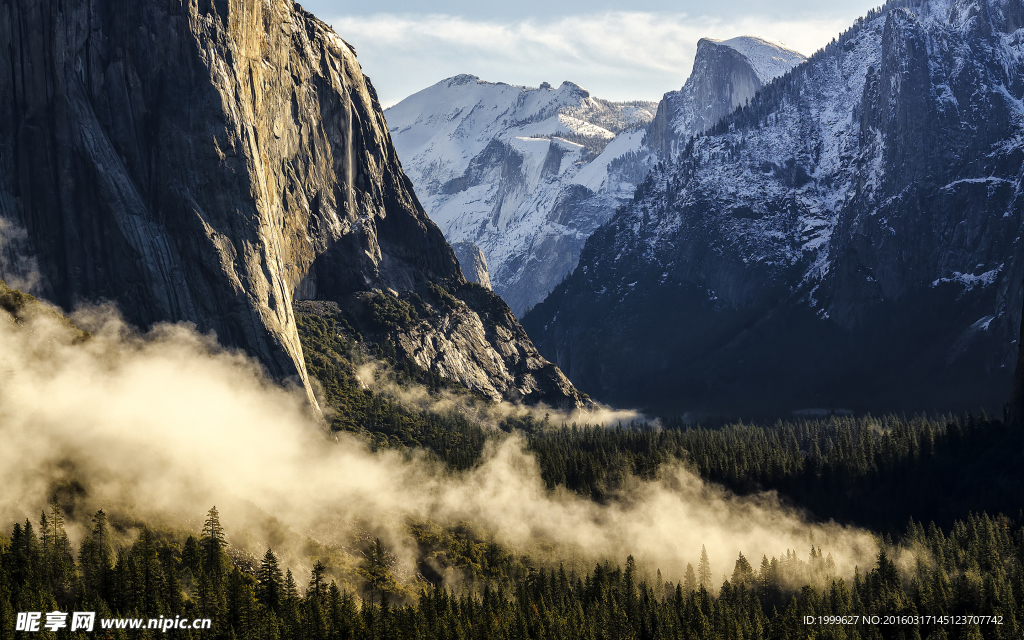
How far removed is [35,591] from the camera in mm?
185000

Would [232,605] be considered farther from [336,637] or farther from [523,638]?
[523,638]

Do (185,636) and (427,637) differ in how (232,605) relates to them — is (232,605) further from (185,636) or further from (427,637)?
(427,637)

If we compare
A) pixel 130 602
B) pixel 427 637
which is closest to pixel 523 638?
pixel 427 637

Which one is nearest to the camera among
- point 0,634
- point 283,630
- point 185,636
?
point 0,634

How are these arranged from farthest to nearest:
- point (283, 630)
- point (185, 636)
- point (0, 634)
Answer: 1. point (283, 630)
2. point (185, 636)
3. point (0, 634)

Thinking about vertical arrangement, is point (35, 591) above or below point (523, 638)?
above

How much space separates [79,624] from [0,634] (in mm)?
12521

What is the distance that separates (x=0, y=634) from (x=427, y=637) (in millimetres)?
64672

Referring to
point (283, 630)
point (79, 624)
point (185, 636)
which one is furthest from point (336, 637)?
point (79, 624)

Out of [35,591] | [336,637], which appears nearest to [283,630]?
[336,637]

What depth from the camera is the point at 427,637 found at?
196 metres

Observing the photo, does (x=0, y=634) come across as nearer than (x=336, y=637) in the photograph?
Yes

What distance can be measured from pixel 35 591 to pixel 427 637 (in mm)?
61355

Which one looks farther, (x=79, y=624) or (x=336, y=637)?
(x=336, y=637)
